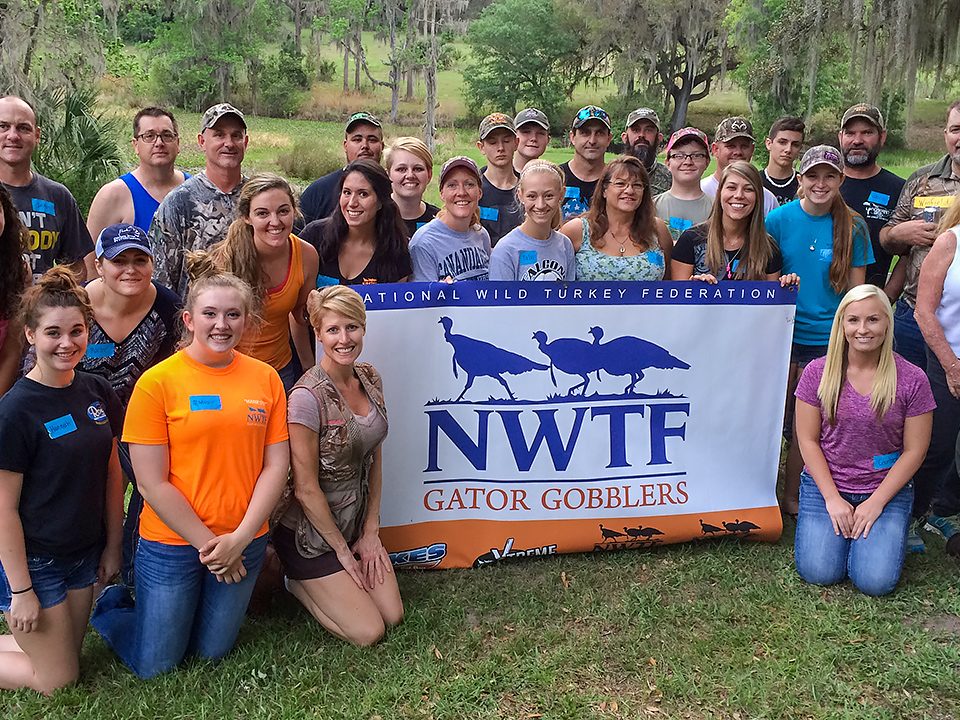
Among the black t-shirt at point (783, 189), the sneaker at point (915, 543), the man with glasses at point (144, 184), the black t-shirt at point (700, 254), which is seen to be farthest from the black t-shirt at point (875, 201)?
the man with glasses at point (144, 184)

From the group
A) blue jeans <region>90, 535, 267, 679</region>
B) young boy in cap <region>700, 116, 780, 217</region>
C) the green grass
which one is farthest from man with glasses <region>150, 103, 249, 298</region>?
young boy in cap <region>700, 116, 780, 217</region>

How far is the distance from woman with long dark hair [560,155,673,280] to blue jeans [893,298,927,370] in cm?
141

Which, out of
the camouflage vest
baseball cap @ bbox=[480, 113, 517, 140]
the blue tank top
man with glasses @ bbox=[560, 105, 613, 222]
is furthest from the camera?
baseball cap @ bbox=[480, 113, 517, 140]

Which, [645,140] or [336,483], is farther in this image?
[645,140]

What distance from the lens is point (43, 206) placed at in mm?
4082

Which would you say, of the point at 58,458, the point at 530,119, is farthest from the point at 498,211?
the point at 58,458

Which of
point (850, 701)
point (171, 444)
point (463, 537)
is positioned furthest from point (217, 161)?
point (850, 701)

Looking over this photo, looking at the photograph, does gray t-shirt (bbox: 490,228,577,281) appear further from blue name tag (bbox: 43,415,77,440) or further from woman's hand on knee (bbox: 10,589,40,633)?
woman's hand on knee (bbox: 10,589,40,633)

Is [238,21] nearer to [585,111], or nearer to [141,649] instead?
[585,111]

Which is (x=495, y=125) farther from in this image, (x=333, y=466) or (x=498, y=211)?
(x=333, y=466)

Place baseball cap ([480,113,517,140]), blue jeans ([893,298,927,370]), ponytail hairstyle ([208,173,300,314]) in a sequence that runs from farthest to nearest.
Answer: baseball cap ([480,113,517,140]), blue jeans ([893,298,927,370]), ponytail hairstyle ([208,173,300,314])

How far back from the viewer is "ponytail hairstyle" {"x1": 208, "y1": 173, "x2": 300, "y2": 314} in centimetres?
363

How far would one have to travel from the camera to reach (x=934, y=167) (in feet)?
15.7

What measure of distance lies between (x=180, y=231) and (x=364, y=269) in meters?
0.89
